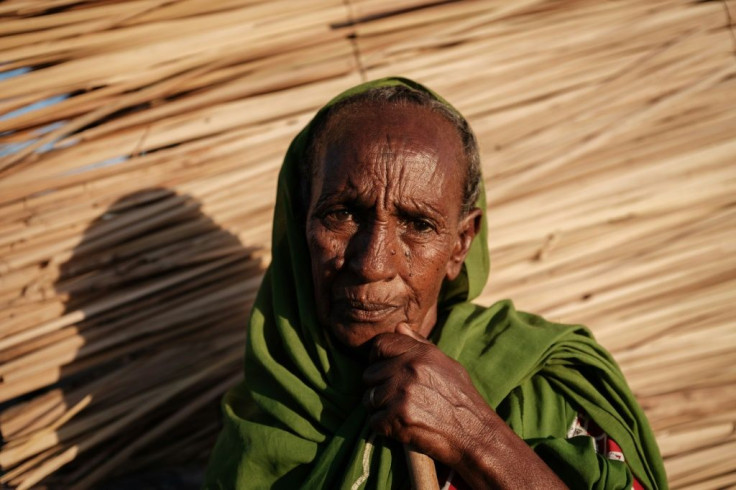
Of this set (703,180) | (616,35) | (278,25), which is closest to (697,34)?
(616,35)

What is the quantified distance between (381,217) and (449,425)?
500 mm

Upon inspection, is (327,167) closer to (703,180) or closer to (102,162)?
(102,162)

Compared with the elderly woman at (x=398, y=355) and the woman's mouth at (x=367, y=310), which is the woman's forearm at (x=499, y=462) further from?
the woman's mouth at (x=367, y=310)

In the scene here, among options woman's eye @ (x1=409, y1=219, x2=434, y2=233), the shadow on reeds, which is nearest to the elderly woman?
woman's eye @ (x1=409, y1=219, x2=434, y2=233)

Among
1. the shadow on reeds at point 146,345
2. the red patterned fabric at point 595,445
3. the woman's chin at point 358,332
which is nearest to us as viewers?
the red patterned fabric at point 595,445

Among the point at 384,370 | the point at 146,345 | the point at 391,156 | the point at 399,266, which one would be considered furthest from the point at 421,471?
the point at 146,345

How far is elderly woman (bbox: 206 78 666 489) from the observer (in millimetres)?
1506

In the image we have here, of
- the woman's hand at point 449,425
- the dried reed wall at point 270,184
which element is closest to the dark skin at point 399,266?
the woman's hand at point 449,425

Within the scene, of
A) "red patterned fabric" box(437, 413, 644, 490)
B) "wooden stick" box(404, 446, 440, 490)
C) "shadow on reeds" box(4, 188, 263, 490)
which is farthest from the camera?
"shadow on reeds" box(4, 188, 263, 490)

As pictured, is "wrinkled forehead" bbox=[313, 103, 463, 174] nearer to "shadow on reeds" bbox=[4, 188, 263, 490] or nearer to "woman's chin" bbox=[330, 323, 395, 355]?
"woman's chin" bbox=[330, 323, 395, 355]

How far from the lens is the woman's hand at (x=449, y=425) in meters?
1.46

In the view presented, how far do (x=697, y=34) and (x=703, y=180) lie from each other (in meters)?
0.54

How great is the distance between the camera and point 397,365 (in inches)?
60.3

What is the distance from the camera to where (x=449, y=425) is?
58.6 inches
